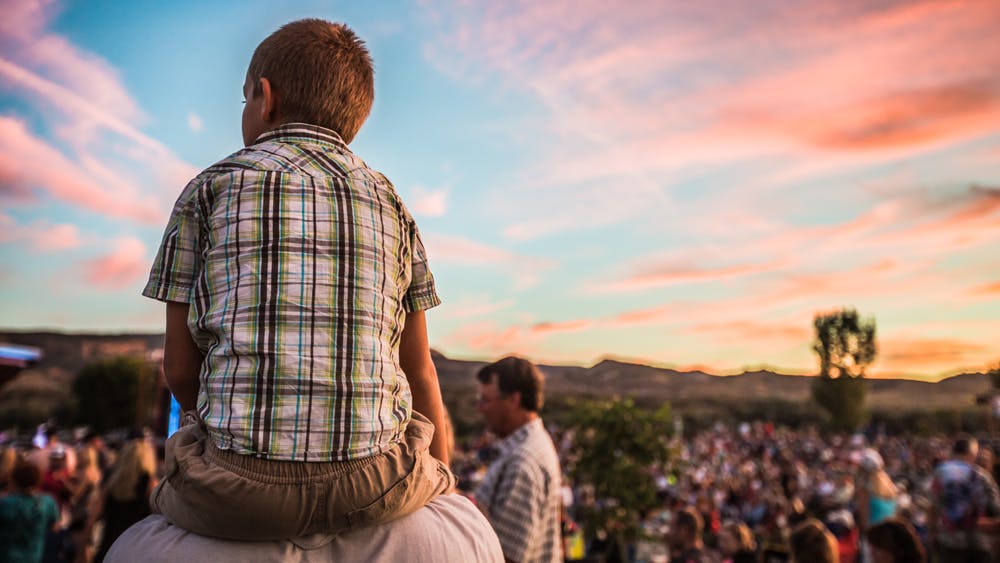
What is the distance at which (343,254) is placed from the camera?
1360mm

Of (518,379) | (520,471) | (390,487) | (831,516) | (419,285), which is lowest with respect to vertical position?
(831,516)

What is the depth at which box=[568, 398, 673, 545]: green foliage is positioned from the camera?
1076 cm

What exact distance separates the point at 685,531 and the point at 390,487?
A: 6.06m

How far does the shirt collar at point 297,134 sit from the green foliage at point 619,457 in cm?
1006

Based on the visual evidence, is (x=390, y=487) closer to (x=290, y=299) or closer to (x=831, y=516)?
(x=290, y=299)

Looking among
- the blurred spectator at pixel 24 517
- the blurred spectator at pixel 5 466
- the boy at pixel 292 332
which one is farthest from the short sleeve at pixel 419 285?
the blurred spectator at pixel 5 466

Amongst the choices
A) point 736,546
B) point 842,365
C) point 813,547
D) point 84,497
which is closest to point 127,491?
point 84,497

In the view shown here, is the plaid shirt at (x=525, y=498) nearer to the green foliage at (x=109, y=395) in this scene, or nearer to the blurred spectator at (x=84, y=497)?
the blurred spectator at (x=84, y=497)

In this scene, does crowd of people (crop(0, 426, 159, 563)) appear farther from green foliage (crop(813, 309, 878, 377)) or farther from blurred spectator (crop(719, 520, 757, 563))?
green foliage (crop(813, 309, 878, 377))

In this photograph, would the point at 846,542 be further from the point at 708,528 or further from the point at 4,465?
the point at 4,465

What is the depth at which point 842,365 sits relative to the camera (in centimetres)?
6397

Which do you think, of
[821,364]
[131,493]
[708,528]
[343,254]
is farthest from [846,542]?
[821,364]

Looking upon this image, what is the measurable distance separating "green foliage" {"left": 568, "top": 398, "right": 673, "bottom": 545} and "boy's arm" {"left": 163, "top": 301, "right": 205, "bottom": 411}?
10.1m

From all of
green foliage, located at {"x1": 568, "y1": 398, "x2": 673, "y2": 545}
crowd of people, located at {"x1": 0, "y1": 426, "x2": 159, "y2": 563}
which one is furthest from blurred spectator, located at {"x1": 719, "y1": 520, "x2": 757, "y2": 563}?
crowd of people, located at {"x1": 0, "y1": 426, "x2": 159, "y2": 563}
